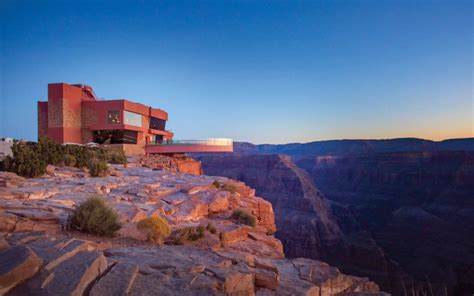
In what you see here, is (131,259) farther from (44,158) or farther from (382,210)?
(382,210)

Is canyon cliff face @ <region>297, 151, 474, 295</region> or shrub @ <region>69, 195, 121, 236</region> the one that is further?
canyon cliff face @ <region>297, 151, 474, 295</region>

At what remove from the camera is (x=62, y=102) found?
25.9 metres

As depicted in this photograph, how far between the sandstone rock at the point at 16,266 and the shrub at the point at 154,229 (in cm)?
233

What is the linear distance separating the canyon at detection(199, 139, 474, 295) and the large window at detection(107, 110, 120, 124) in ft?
87.1

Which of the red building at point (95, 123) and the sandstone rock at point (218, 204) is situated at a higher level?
the red building at point (95, 123)

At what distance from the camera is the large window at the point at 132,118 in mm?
27500

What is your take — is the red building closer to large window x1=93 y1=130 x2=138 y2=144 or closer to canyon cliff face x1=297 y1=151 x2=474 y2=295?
large window x1=93 y1=130 x2=138 y2=144

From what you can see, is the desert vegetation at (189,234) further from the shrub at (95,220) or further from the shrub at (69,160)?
the shrub at (69,160)

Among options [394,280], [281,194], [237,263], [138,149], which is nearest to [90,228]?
[237,263]

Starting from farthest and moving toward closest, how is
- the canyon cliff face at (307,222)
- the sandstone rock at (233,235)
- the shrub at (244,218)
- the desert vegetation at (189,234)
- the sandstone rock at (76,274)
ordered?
the canyon cliff face at (307,222) < the shrub at (244,218) < the sandstone rock at (233,235) < the desert vegetation at (189,234) < the sandstone rock at (76,274)

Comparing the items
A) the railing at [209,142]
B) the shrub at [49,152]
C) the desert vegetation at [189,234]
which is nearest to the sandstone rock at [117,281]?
the desert vegetation at [189,234]

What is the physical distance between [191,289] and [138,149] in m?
25.5

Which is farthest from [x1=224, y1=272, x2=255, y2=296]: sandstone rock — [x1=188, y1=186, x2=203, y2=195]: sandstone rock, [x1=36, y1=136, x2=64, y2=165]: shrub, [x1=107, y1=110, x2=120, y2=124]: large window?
[x1=107, y1=110, x2=120, y2=124]: large window

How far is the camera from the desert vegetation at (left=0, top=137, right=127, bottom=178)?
906cm
